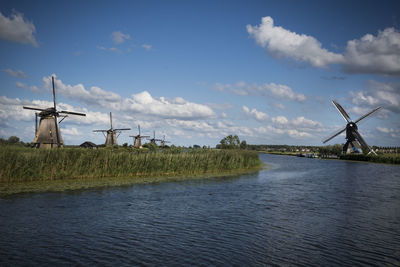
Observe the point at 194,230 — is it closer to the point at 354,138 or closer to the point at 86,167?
the point at 86,167

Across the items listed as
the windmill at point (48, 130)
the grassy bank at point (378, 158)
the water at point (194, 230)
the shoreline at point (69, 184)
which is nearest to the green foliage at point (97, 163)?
the shoreline at point (69, 184)

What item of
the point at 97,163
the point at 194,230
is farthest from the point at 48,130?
the point at 194,230

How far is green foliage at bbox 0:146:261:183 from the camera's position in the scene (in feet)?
64.0

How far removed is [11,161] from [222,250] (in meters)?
16.9

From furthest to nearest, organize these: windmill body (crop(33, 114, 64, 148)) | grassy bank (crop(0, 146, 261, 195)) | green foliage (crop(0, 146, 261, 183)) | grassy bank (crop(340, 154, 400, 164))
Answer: grassy bank (crop(340, 154, 400, 164))
windmill body (crop(33, 114, 64, 148))
green foliage (crop(0, 146, 261, 183))
grassy bank (crop(0, 146, 261, 195))

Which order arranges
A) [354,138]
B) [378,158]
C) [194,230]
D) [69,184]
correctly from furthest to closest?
[354,138], [378,158], [69,184], [194,230]

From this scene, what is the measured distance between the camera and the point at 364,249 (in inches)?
347

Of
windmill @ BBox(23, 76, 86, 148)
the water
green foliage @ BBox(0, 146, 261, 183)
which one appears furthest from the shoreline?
windmill @ BBox(23, 76, 86, 148)

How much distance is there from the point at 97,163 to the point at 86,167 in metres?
0.87

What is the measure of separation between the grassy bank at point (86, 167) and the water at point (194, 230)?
406 cm

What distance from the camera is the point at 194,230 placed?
10477mm

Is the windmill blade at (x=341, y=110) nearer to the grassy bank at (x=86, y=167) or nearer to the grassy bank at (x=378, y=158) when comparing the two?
the grassy bank at (x=378, y=158)

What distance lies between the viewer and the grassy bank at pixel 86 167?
19.2 meters

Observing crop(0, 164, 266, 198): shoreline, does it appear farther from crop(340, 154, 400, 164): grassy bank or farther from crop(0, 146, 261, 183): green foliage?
crop(340, 154, 400, 164): grassy bank
